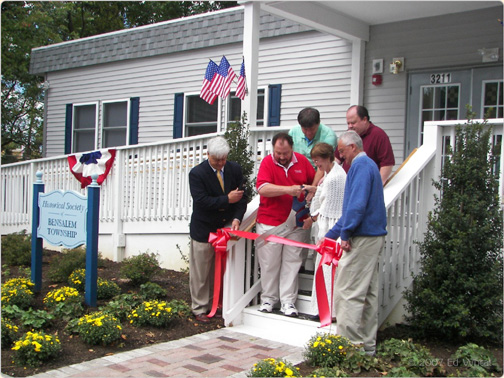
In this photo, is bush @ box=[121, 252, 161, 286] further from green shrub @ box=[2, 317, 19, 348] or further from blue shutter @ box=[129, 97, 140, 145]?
blue shutter @ box=[129, 97, 140, 145]

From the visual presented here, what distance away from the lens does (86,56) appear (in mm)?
13797

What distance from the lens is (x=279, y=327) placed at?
5336 millimetres

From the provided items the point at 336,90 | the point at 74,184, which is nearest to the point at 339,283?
the point at 336,90

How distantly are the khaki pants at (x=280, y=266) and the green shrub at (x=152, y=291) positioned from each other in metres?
1.36

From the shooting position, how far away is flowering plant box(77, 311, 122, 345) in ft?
→ 15.9

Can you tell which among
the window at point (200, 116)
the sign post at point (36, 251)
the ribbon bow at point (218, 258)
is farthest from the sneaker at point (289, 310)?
the window at point (200, 116)

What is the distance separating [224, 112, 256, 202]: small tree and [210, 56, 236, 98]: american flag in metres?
1.06

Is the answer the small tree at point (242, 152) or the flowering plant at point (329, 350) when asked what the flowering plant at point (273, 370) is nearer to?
the flowering plant at point (329, 350)

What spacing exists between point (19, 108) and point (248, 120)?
68.4 ft

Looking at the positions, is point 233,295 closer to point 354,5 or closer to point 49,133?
point 354,5

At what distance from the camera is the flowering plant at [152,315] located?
17.8 ft

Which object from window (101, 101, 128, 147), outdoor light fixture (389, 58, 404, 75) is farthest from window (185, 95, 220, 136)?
outdoor light fixture (389, 58, 404, 75)

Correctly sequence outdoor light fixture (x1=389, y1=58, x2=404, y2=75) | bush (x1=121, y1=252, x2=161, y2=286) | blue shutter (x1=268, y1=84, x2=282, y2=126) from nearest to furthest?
bush (x1=121, y1=252, x2=161, y2=286)
outdoor light fixture (x1=389, y1=58, x2=404, y2=75)
blue shutter (x1=268, y1=84, x2=282, y2=126)

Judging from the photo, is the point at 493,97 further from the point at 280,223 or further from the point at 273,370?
the point at 273,370
